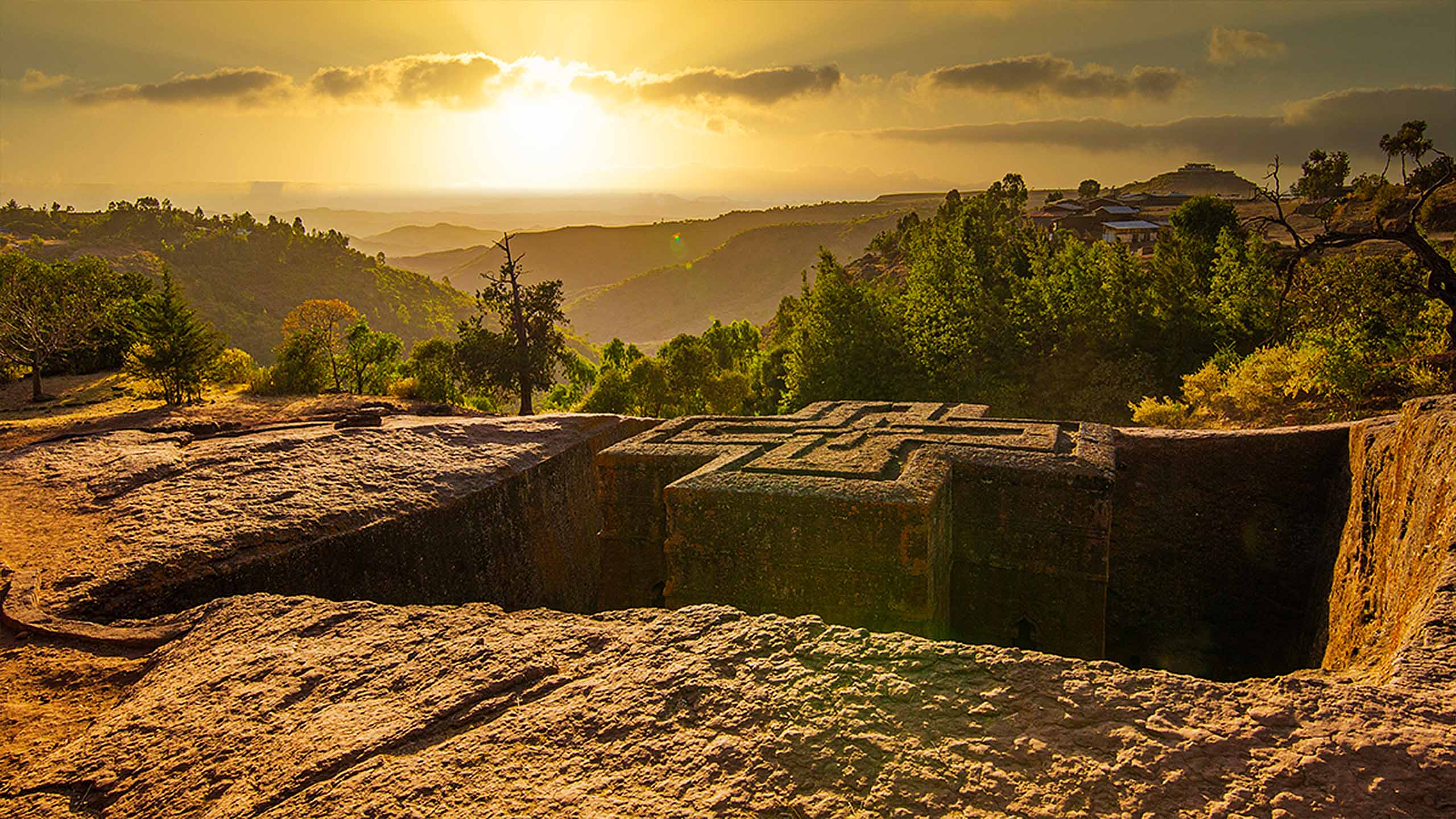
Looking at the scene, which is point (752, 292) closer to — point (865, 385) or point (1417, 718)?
point (865, 385)

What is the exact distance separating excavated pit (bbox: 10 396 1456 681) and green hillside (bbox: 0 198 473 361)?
74.5 meters

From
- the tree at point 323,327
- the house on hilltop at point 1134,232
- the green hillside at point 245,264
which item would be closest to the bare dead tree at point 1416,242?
the tree at point 323,327

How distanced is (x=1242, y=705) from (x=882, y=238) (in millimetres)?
86331

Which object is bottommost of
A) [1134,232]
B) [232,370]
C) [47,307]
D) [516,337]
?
[232,370]

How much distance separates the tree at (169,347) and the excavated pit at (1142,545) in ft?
54.0

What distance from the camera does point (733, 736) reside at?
2.78m

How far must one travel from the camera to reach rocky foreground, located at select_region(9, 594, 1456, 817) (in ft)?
7.77

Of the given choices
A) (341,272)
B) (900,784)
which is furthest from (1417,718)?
(341,272)

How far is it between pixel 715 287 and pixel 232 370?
15081 centimetres

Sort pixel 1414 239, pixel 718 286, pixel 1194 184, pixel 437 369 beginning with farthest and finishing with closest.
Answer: pixel 718 286, pixel 1194 184, pixel 437 369, pixel 1414 239

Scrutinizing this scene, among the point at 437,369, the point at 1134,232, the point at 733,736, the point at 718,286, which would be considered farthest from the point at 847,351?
the point at 718,286

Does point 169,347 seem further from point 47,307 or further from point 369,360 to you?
point 369,360

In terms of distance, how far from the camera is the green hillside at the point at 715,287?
162 meters

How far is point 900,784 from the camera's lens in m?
2.46
